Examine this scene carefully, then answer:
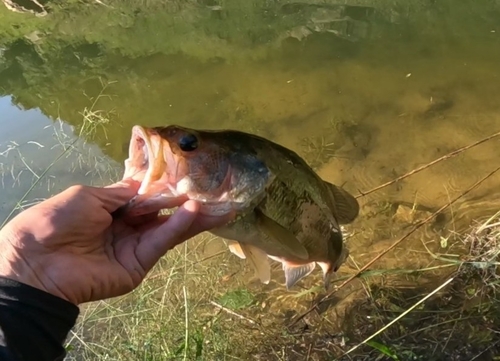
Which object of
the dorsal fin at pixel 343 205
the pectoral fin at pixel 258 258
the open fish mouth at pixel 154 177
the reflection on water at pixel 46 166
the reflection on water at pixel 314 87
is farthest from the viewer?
the reflection on water at pixel 46 166

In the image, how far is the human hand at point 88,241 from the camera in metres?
1.76

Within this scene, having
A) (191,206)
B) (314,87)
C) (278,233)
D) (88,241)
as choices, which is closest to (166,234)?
(191,206)

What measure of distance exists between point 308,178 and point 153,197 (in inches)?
28.0

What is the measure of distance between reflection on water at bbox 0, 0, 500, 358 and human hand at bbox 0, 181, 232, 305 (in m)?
2.09

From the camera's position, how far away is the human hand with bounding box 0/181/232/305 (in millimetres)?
1758

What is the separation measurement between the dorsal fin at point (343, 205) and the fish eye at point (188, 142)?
849 millimetres

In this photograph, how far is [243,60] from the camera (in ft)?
25.0

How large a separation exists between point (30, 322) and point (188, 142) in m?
0.74

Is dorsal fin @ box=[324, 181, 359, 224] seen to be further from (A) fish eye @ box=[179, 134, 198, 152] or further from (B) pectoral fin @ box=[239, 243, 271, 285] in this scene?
(A) fish eye @ box=[179, 134, 198, 152]

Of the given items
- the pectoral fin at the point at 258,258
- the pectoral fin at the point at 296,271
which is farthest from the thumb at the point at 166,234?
the pectoral fin at the point at 296,271

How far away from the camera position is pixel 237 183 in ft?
6.55

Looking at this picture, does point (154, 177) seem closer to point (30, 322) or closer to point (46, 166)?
point (30, 322)

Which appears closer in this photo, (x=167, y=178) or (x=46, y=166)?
(x=167, y=178)

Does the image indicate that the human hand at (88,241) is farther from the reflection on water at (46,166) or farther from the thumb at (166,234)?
the reflection on water at (46,166)
